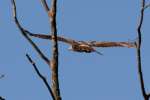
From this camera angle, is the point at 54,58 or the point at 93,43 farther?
the point at 93,43

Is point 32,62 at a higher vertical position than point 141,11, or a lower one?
lower

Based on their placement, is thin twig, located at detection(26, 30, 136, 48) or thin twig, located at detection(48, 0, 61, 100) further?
thin twig, located at detection(26, 30, 136, 48)

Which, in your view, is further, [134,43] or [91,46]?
[91,46]

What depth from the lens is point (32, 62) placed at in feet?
15.4

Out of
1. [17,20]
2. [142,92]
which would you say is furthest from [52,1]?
[142,92]

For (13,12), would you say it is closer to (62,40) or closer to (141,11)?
(62,40)

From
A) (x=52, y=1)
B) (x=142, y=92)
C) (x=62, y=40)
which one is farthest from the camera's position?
(x=62, y=40)

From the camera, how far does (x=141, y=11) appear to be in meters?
4.55

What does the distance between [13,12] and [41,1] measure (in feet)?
0.80

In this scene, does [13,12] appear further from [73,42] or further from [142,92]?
[142,92]

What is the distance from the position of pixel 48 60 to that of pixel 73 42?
0.30 m

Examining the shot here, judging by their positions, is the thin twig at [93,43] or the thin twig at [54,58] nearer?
the thin twig at [54,58]

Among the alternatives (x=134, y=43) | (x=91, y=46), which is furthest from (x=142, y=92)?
(x=91, y=46)

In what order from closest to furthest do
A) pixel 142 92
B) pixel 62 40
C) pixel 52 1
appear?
pixel 142 92, pixel 52 1, pixel 62 40
